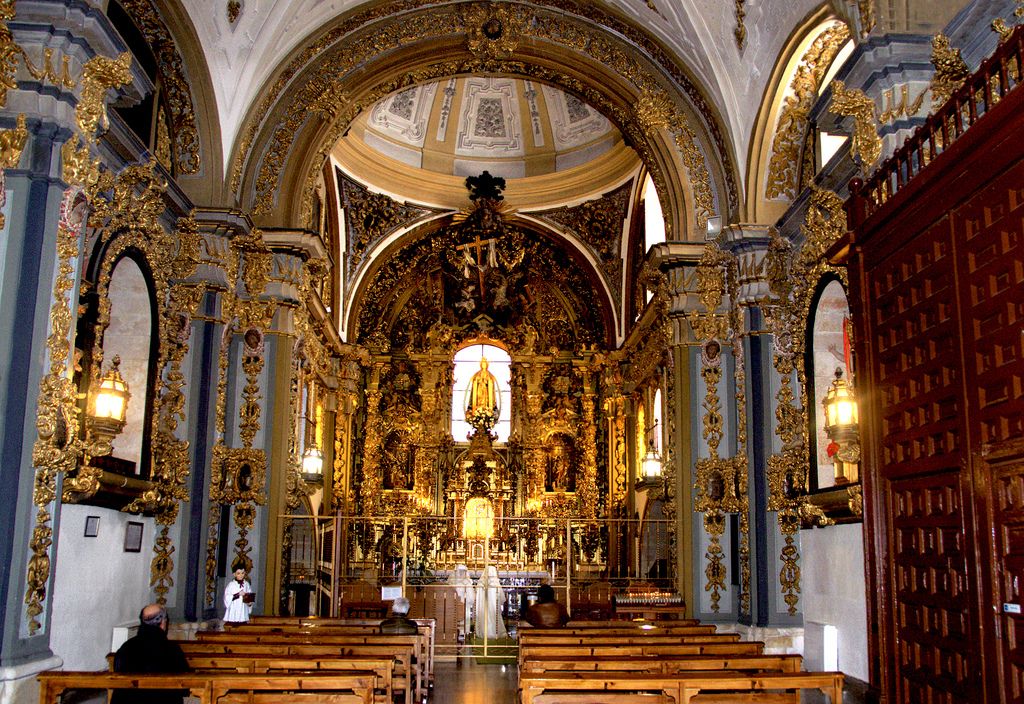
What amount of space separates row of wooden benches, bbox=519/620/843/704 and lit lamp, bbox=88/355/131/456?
4351mm

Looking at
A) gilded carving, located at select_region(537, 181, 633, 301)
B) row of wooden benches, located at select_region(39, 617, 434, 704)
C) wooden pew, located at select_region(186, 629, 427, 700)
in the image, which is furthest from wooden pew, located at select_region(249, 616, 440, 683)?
gilded carving, located at select_region(537, 181, 633, 301)

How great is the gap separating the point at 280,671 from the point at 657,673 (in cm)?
310

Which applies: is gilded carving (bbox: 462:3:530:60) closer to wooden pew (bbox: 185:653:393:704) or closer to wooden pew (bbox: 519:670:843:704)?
wooden pew (bbox: 185:653:393:704)

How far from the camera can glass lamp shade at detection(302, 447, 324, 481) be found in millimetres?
18250

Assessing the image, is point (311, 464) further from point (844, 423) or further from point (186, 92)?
point (844, 423)

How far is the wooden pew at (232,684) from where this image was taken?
22.5 ft

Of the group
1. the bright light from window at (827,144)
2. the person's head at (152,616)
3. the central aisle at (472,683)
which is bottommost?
the central aisle at (472,683)

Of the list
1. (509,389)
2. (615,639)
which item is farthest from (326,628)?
(509,389)

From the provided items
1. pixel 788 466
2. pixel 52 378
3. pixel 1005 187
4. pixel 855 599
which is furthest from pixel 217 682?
pixel 788 466

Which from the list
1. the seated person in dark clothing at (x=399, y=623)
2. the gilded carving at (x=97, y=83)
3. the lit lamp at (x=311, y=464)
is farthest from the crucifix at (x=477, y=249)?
the gilded carving at (x=97, y=83)

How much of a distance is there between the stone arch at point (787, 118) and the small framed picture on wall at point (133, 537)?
28.7 feet

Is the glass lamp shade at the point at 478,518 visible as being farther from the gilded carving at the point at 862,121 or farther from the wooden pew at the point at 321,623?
the gilded carving at the point at 862,121

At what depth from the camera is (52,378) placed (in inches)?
316

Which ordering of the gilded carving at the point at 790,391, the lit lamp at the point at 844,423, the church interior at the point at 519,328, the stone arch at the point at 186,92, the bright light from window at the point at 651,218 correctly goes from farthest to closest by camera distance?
the bright light from window at the point at 651,218 < the stone arch at the point at 186,92 < the gilded carving at the point at 790,391 < the lit lamp at the point at 844,423 < the church interior at the point at 519,328
